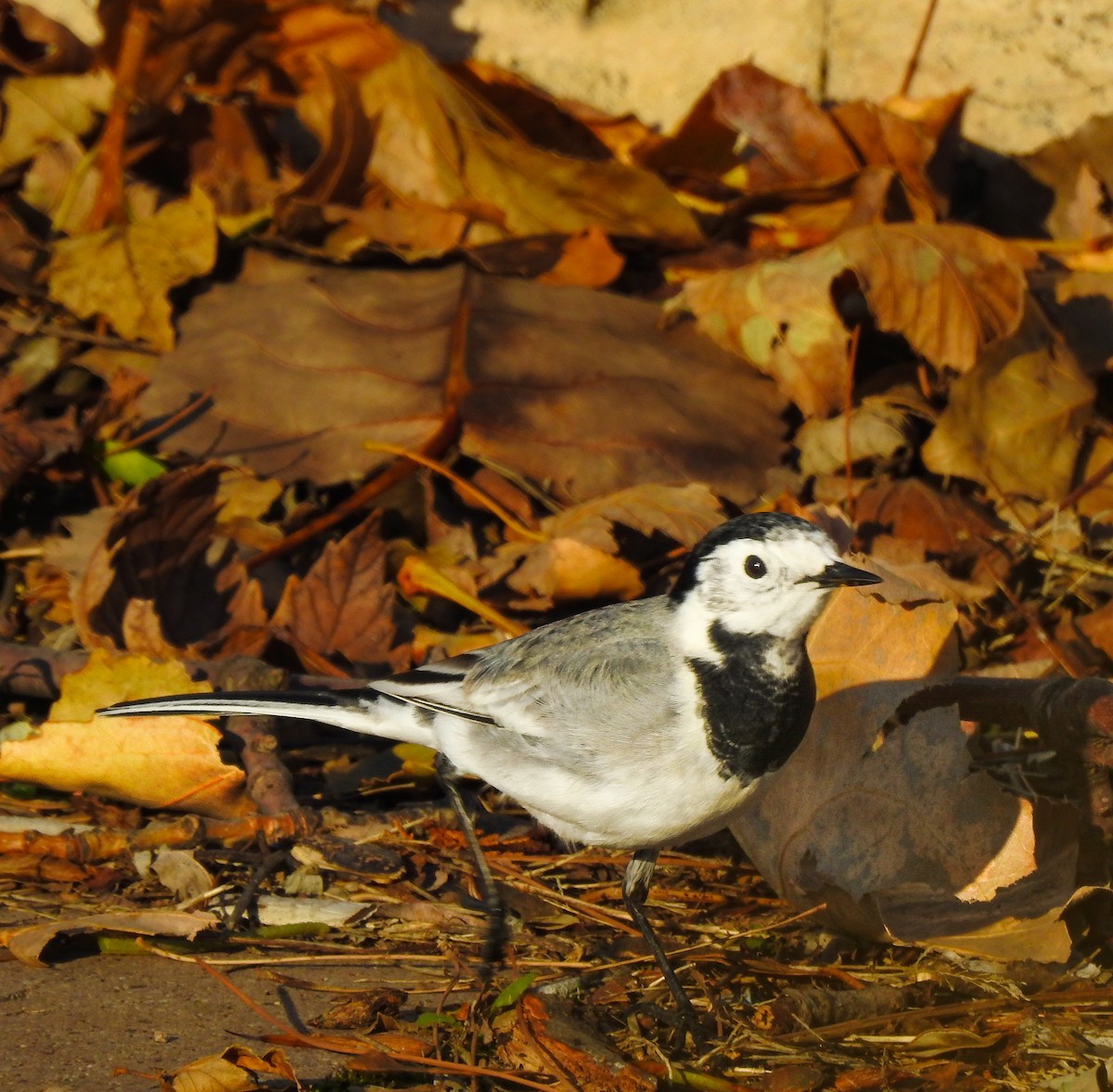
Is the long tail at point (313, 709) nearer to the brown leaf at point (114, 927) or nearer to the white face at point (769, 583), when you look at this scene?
the brown leaf at point (114, 927)

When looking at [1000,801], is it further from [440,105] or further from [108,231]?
[108,231]

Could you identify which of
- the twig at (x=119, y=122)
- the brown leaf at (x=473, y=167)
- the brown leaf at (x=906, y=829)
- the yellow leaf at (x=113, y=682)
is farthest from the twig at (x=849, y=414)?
the twig at (x=119, y=122)

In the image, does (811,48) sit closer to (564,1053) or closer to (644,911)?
(644,911)

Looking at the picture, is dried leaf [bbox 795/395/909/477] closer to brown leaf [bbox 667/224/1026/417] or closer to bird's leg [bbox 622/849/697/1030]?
brown leaf [bbox 667/224/1026/417]

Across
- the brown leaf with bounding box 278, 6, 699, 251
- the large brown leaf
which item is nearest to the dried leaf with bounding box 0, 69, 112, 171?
the brown leaf with bounding box 278, 6, 699, 251

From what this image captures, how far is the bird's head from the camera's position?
3.31 metres

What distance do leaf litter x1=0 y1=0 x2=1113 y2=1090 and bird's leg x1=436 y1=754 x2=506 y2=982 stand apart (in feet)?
0.24

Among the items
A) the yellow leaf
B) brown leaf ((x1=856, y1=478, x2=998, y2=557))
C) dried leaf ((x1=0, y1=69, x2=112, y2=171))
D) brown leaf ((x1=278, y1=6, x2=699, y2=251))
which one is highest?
brown leaf ((x1=278, y1=6, x2=699, y2=251))

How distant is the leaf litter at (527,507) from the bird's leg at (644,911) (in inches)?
2.8

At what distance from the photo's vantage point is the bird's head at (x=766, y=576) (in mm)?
3309

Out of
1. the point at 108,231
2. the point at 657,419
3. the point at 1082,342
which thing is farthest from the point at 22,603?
the point at 1082,342

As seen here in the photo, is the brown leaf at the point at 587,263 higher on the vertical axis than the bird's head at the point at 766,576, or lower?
lower

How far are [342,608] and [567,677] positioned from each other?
1229 mm

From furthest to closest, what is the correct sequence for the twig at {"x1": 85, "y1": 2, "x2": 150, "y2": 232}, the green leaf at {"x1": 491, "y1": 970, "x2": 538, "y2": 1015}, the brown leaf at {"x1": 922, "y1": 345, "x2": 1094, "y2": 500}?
the twig at {"x1": 85, "y1": 2, "x2": 150, "y2": 232} → the brown leaf at {"x1": 922, "y1": 345, "x2": 1094, "y2": 500} → the green leaf at {"x1": 491, "y1": 970, "x2": 538, "y2": 1015}
